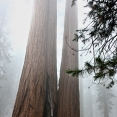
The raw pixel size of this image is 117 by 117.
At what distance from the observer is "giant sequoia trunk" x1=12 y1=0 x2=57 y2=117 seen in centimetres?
273

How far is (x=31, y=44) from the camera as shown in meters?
3.37

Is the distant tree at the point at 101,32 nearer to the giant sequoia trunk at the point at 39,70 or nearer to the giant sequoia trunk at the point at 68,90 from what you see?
the giant sequoia trunk at the point at 68,90

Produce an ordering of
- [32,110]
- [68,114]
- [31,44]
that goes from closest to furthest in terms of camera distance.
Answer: [32,110]
[68,114]
[31,44]

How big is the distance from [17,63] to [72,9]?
96.3ft

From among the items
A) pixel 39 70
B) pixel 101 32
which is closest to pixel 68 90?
pixel 39 70

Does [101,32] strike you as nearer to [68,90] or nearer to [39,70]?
[39,70]

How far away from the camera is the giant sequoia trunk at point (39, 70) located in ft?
8.97

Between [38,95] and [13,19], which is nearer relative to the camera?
[38,95]

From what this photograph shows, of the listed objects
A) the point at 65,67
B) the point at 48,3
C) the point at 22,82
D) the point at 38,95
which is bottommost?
the point at 38,95

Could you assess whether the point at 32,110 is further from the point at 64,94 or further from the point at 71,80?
the point at 71,80

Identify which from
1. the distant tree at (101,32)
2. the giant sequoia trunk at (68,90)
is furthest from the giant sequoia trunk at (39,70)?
the distant tree at (101,32)

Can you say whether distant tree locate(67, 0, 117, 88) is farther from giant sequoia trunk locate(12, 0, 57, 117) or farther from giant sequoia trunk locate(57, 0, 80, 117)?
giant sequoia trunk locate(12, 0, 57, 117)

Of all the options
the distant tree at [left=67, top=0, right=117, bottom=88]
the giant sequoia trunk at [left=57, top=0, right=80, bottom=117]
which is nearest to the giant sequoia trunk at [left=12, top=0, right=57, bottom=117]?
the giant sequoia trunk at [left=57, top=0, right=80, bottom=117]

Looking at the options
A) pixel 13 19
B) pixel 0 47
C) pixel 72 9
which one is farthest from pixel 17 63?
pixel 72 9
